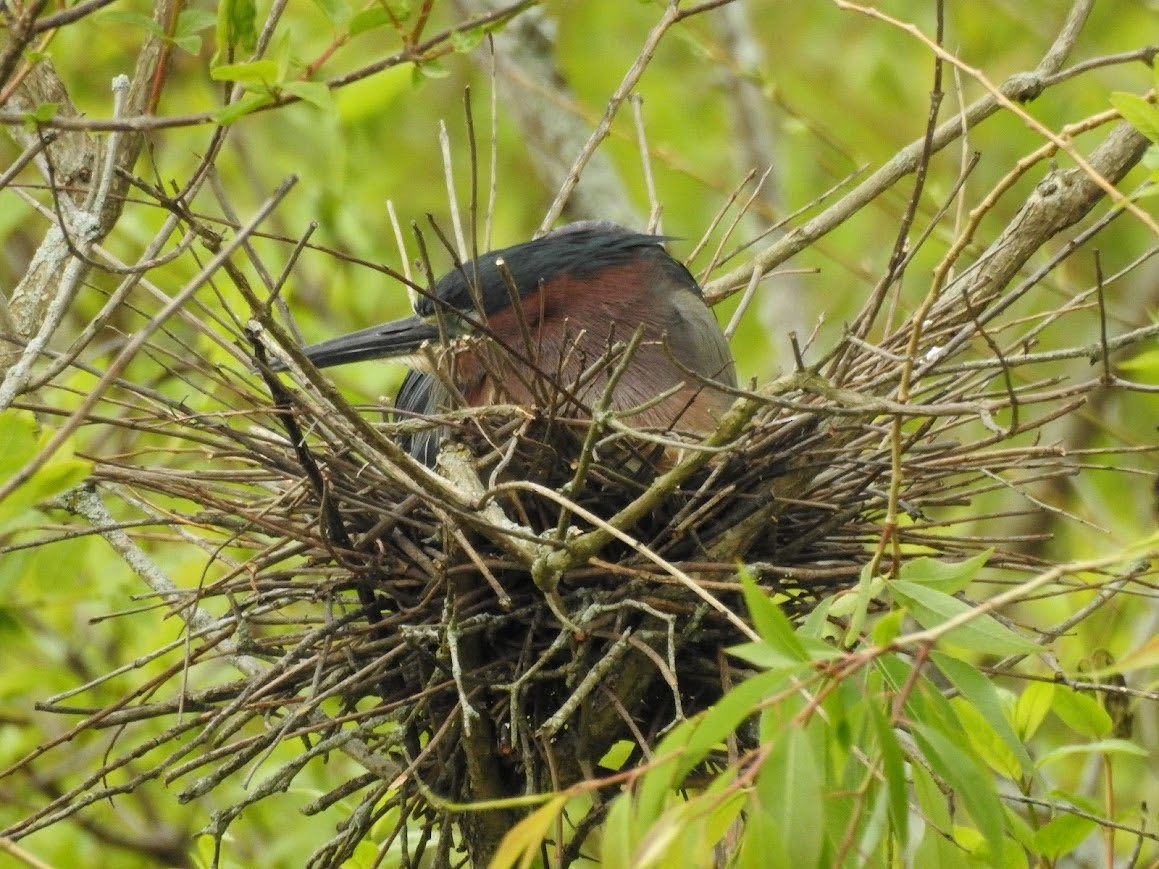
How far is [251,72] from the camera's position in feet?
6.18

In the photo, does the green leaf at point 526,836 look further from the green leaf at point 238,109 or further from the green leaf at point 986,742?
the green leaf at point 986,742

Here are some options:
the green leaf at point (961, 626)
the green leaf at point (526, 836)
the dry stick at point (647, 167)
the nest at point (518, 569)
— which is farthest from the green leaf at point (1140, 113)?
the dry stick at point (647, 167)

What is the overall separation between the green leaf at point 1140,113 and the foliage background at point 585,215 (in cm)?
151

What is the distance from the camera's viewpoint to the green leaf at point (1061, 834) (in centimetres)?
227

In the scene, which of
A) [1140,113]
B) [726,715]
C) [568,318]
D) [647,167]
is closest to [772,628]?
[726,715]

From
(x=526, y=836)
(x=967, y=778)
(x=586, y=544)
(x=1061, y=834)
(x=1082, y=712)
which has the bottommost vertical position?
(x=1061, y=834)

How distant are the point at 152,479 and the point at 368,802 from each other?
2.25 feet

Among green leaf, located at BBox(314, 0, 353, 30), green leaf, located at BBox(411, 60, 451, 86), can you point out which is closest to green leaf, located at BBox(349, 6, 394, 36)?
green leaf, located at BBox(314, 0, 353, 30)

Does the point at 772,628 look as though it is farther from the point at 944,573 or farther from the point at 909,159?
the point at 909,159

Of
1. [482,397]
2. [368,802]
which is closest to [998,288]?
[482,397]

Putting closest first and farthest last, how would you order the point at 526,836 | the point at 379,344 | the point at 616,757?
the point at 526,836 < the point at 616,757 < the point at 379,344

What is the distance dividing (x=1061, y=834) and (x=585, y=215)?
122 inches

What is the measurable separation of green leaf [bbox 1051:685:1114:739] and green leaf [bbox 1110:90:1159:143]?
93 centimetres

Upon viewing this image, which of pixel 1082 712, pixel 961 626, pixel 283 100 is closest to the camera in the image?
pixel 961 626
